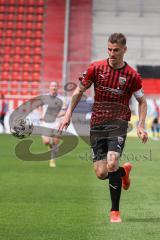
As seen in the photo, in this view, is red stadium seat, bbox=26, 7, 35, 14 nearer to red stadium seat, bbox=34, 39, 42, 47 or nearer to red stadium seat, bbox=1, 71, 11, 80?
red stadium seat, bbox=34, 39, 42, 47

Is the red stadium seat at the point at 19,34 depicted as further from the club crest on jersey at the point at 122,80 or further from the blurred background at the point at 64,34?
the club crest on jersey at the point at 122,80

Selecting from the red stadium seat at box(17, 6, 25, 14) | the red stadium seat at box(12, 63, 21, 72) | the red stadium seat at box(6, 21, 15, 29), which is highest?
the red stadium seat at box(17, 6, 25, 14)

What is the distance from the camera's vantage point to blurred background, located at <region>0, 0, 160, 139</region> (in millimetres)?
38344

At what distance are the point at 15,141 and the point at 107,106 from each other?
17265 mm

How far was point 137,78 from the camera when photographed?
8.36 meters

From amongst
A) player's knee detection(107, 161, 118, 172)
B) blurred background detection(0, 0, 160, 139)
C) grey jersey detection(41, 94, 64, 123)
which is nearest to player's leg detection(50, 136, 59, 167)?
grey jersey detection(41, 94, 64, 123)

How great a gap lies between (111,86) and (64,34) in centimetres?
3168

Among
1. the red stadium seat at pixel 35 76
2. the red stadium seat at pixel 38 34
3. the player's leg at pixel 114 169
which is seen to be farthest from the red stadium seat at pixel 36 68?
the player's leg at pixel 114 169

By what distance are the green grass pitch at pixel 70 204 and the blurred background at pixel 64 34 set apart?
830 inches

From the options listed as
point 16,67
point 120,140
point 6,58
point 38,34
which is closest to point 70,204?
point 120,140

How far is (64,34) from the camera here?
39.6 metres

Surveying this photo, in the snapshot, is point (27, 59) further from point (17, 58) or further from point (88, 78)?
point (88, 78)

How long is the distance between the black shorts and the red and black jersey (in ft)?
0.29

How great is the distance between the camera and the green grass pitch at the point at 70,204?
7367 millimetres
